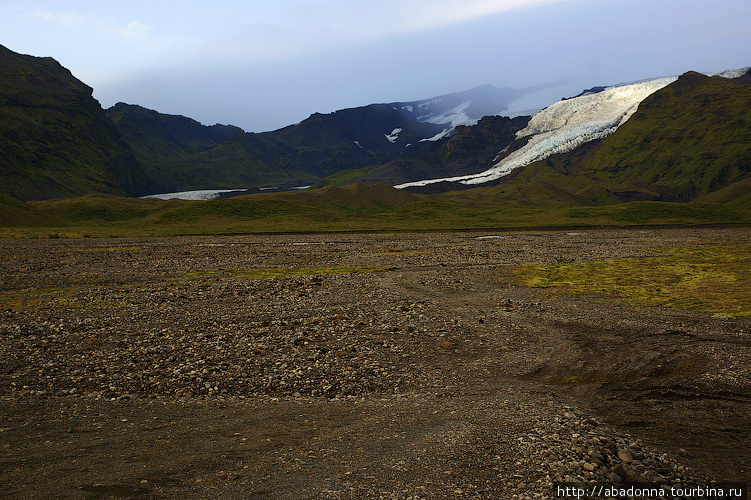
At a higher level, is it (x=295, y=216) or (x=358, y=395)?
(x=295, y=216)

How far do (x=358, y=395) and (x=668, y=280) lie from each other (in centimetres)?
3434

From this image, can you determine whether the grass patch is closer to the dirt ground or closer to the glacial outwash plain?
the glacial outwash plain

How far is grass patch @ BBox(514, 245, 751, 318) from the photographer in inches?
1239

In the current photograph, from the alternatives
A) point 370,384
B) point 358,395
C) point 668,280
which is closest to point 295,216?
point 668,280

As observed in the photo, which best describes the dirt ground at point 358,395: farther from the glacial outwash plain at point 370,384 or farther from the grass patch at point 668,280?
the grass patch at point 668,280

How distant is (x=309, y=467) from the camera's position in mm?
11766

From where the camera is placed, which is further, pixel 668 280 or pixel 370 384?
pixel 668 280

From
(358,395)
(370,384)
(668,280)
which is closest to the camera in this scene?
(358,395)

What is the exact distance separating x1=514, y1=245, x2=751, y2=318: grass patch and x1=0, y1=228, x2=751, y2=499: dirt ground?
2.93 meters

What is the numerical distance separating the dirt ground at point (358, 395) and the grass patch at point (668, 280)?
2929mm

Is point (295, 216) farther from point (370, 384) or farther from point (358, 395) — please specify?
point (358, 395)

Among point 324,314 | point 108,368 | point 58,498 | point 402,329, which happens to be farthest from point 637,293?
point 58,498

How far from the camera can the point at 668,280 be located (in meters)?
40.6

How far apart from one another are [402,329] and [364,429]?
420 inches
